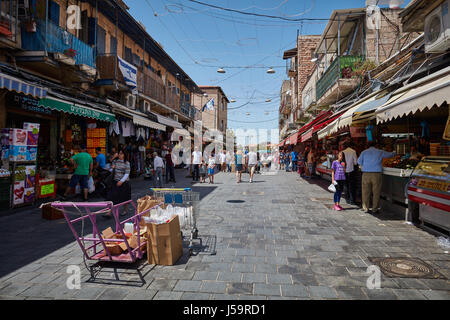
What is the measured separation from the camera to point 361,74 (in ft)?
39.7

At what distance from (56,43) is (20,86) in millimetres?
4029

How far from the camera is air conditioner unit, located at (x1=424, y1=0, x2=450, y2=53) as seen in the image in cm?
643

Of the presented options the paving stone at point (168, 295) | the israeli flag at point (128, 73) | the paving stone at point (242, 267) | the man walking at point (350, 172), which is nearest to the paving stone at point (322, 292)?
the paving stone at point (242, 267)

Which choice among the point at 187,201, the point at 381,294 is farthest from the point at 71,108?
the point at 381,294

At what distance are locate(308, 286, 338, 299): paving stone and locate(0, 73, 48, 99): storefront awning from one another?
24.9ft

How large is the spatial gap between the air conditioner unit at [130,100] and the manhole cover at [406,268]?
14.5 meters

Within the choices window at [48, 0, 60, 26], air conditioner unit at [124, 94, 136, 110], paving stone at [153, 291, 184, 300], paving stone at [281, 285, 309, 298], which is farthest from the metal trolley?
air conditioner unit at [124, 94, 136, 110]

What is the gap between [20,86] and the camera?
6844 millimetres

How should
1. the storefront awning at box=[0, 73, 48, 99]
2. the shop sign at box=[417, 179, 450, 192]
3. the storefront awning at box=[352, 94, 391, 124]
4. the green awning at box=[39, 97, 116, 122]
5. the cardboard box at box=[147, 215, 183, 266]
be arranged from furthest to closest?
the green awning at box=[39, 97, 116, 122], the storefront awning at box=[352, 94, 391, 124], the storefront awning at box=[0, 73, 48, 99], the shop sign at box=[417, 179, 450, 192], the cardboard box at box=[147, 215, 183, 266]

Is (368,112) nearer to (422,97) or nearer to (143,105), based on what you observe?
(422,97)

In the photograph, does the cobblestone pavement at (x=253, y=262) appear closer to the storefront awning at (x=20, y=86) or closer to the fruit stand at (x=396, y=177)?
the fruit stand at (x=396, y=177)

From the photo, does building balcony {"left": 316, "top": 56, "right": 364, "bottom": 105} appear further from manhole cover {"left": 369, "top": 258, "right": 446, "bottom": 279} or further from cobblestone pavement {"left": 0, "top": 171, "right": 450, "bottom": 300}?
manhole cover {"left": 369, "top": 258, "right": 446, "bottom": 279}
